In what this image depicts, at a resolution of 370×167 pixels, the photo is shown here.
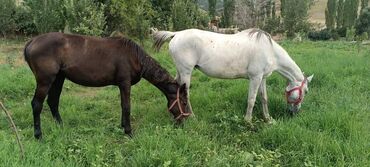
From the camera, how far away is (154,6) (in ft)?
65.9

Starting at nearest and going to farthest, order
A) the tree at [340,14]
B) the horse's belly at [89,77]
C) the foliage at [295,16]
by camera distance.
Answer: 1. the horse's belly at [89,77]
2. the foliage at [295,16]
3. the tree at [340,14]

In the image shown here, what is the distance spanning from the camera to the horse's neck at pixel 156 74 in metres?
5.94

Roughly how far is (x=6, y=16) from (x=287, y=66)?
48.1ft

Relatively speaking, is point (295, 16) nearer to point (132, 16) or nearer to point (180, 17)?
point (180, 17)

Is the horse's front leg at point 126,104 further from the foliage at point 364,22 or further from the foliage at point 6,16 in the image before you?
the foliage at point 364,22

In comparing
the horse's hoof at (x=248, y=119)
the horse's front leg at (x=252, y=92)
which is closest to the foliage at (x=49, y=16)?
the horse's front leg at (x=252, y=92)

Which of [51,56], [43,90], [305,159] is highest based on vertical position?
[51,56]

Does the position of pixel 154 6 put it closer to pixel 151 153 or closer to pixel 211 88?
pixel 211 88

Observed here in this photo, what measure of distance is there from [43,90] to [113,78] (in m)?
0.98

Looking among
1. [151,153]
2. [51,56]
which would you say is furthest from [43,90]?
[151,153]

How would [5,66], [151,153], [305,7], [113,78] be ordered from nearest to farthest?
[151,153] < [113,78] < [5,66] < [305,7]

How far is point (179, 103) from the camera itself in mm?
6086

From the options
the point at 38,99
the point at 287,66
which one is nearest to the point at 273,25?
the point at 287,66

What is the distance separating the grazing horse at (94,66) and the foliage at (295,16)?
2580 centimetres
